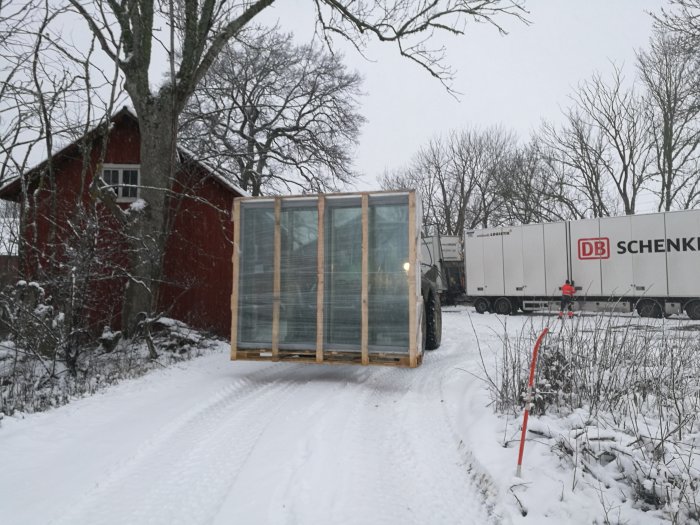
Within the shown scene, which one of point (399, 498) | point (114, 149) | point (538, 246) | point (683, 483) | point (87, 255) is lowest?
point (399, 498)

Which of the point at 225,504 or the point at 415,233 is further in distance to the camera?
the point at 415,233

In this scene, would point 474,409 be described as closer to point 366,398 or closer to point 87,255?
point 366,398

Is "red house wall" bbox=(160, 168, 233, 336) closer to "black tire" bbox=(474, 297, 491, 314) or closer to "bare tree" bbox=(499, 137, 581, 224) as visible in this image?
"black tire" bbox=(474, 297, 491, 314)

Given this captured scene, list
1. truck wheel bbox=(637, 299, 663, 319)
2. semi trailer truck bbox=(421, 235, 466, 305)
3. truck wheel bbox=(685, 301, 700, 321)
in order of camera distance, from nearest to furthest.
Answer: truck wheel bbox=(685, 301, 700, 321) < truck wheel bbox=(637, 299, 663, 319) < semi trailer truck bbox=(421, 235, 466, 305)

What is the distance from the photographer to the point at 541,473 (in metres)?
3.18

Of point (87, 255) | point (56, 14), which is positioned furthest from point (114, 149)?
point (87, 255)

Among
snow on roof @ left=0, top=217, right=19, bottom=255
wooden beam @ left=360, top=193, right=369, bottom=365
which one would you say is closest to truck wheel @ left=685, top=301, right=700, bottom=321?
wooden beam @ left=360, top=193, right=369, bottom=365

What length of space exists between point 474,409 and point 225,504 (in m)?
2.90

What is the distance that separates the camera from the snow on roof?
8645 mm

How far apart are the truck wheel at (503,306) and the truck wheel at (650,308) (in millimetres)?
4705

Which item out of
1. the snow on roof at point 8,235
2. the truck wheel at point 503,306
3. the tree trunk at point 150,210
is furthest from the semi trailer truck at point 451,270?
the snow on roof at point 8,235

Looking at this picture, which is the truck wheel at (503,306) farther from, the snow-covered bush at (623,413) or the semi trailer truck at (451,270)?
the snow-covered bush at (623,413)

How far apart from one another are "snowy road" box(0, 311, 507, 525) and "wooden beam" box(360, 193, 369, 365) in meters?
0.56

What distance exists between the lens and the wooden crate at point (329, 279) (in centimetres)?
628
